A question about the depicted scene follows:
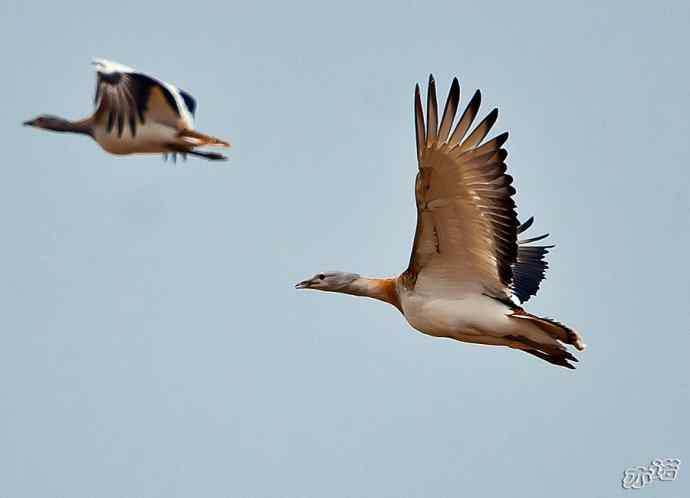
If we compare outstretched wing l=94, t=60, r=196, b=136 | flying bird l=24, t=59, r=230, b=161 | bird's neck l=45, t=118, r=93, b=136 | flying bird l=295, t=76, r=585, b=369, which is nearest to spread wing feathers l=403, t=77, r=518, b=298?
flying bird l=295, t=76, r=585, b=369

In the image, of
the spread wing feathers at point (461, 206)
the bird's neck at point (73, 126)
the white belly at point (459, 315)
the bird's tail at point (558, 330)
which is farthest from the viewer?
the bird's neck at point (73, 126)

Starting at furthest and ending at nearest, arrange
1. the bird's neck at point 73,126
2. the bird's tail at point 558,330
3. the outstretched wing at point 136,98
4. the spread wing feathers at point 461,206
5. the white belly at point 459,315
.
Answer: the bird's neck at point 73,126 < the outstretched wing at point 136,98 < the white belly at point 459,315 < the bird's tail at point 558,330 < the spread wing feathers at point 461,206

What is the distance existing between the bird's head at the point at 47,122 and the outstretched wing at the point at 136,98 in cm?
187

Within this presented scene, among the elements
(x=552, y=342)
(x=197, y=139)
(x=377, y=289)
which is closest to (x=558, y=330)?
(x=552, y=342)

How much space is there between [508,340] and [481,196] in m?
1.98

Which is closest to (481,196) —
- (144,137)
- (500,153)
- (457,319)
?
(500,153)

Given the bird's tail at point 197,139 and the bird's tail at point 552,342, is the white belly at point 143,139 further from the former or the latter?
the bird's tail at point 552,342

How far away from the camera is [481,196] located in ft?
54.9

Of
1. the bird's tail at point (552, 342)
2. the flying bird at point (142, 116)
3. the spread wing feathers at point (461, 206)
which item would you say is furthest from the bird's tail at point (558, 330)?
the flying bird at point (142, 116)

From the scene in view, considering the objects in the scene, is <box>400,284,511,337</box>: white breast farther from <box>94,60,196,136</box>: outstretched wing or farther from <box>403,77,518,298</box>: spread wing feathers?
<box>94,60,196,136</box>: outstretched wing

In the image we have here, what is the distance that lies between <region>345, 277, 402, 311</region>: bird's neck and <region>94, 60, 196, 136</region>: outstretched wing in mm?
3098

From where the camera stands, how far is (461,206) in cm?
1673

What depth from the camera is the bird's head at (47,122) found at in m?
19.7

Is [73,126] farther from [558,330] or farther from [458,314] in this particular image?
[558,330]
